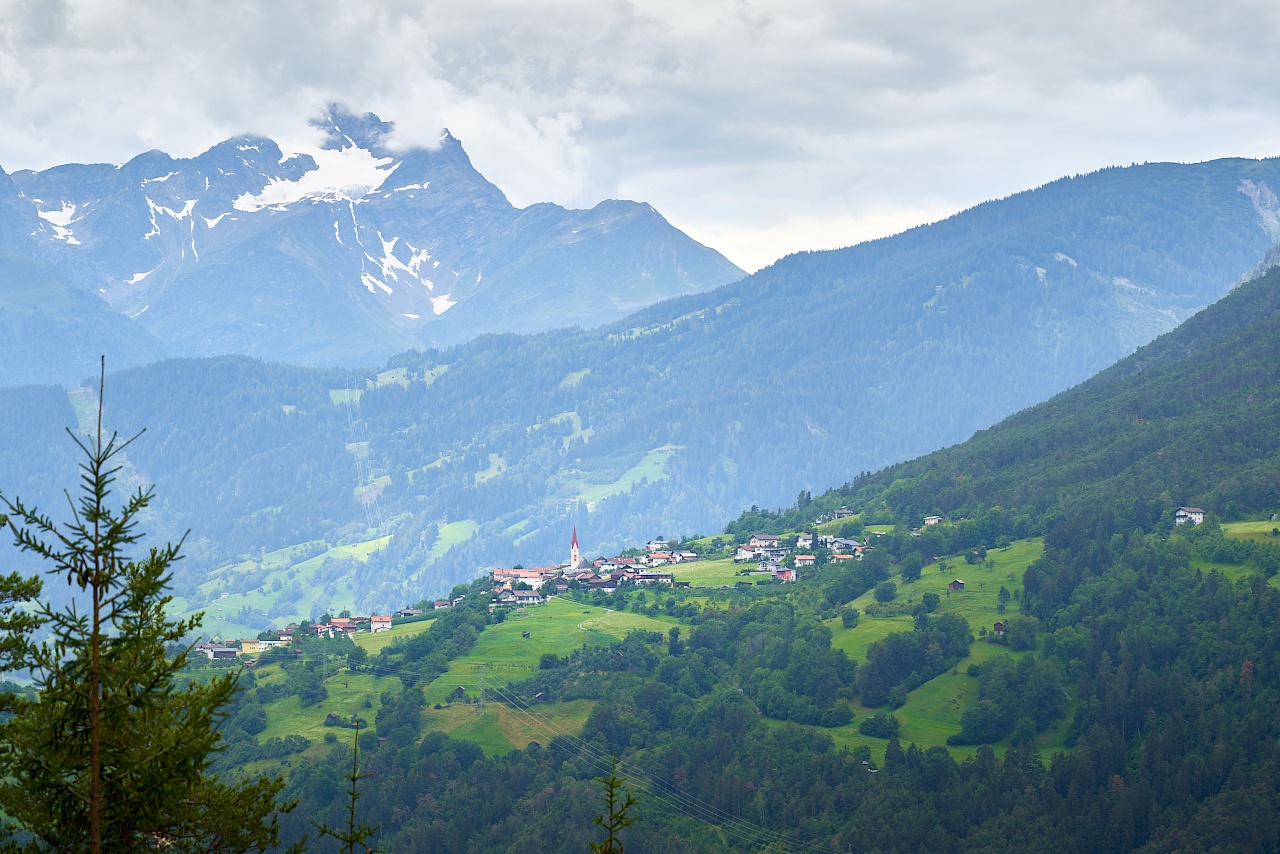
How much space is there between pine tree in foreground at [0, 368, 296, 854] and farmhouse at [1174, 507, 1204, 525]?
494ft

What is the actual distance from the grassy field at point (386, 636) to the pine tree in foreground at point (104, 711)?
138426 millimetres

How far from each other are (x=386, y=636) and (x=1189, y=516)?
98533 millimetres

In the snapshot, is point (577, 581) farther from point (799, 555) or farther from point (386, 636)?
point (799, 555)

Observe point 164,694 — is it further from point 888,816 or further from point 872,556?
point 872,556

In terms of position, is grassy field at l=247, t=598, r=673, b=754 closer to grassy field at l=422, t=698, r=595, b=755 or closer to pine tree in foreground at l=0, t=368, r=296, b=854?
grassy field at l=422, t=698, r=595, b=755

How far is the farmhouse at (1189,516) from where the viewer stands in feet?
521

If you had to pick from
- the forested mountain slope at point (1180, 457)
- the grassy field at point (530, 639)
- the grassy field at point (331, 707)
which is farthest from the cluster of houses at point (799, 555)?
the grassy field at point (331, 707)

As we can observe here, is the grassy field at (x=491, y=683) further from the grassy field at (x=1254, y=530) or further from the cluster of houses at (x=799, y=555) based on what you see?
the grassy field at (x=1254, y=530)

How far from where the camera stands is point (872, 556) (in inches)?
6860

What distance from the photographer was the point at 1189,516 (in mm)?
160125

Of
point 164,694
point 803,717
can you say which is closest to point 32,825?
point 164,694

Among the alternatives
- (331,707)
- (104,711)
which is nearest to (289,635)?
(331,707)

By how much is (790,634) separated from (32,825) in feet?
440

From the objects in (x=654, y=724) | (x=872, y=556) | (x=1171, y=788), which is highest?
(x=872, y=556)
